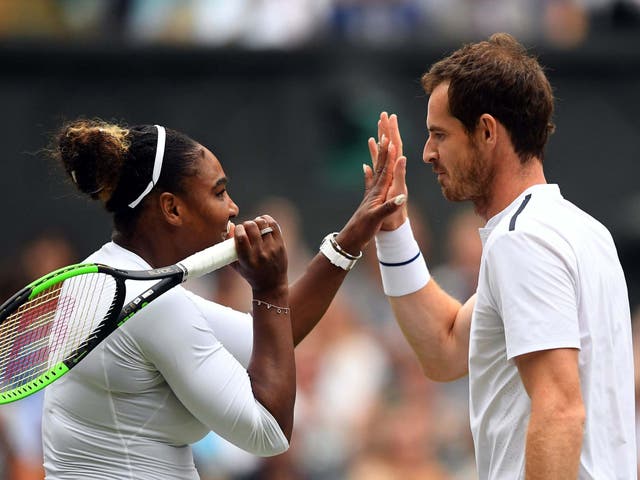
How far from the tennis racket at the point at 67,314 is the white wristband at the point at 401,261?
0.73 meters

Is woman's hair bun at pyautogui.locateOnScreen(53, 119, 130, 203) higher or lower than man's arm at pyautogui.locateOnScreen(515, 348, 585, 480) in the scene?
higher

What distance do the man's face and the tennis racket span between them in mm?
515

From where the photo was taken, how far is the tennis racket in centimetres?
298

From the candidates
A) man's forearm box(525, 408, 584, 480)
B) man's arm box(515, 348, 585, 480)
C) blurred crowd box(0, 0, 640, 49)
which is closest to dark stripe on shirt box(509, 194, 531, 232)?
man's arm box(515, 348, 585, 480)

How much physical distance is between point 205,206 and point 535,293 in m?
0.91

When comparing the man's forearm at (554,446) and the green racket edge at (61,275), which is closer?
the man's forearm at (554,446)

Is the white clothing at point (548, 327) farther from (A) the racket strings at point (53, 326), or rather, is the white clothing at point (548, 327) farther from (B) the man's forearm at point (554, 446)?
(A) the racket strings at point (53, 326)

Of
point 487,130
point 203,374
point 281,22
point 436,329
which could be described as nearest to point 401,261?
point 436,329

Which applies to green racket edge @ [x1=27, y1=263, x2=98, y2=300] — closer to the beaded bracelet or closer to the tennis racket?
the tennis racket

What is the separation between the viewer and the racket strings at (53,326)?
302 cm

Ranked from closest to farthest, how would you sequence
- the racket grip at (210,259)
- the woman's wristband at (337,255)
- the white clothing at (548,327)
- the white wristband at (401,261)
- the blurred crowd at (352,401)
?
the white clothing at (548,327), the racket grip at (210,259), the woman's wristband at (337,255), the white wristband at (401,261), the blurred crowd at (352,401)

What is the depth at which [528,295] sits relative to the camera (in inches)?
113

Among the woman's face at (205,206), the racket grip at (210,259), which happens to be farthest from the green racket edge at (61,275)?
the woman's face at (205,206)

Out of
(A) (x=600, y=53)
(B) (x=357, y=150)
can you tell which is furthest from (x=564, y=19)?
(B) (x=357, y=150)
